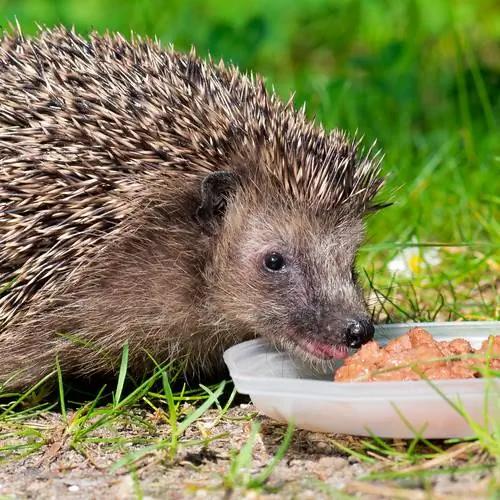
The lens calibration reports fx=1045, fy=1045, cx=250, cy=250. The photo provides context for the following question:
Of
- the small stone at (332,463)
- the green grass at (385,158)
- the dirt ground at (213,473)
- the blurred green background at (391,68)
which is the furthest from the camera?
the blurred green background at (391,68)

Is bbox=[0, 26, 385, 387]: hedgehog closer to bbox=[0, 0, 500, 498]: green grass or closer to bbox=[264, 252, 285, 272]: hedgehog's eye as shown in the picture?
bbox=[264, 252, 285, 272]: hedgehog's eye

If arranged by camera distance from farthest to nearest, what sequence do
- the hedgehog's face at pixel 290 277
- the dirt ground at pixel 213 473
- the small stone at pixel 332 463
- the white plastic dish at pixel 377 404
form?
the hedgehog's face at pixel 290 277
the small stone at pixel 332 463
the white plastic dish at pixel 377 404
the dirt ground at pixel 213 473

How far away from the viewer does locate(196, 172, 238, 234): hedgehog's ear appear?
4012 millimetres

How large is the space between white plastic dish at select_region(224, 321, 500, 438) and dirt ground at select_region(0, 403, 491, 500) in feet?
0.39

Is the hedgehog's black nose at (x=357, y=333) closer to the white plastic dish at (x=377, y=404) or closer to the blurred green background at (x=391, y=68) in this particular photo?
the white plastic dish at (x=377, y=404)

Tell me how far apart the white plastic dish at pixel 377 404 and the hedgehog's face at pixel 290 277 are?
0.42 m

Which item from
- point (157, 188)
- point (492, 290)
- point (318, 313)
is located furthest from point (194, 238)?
point (492, 290)

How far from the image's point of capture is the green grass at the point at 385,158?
3580mm

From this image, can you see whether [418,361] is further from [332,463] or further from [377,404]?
[332,463]

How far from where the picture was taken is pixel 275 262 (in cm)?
402

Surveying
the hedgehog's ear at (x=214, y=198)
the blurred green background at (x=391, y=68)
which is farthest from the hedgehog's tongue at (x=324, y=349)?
the blurred green background at (x=391, y=68)

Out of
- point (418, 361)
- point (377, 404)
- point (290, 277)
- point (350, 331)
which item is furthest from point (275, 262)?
point (377, 404)

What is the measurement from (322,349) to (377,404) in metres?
0.57

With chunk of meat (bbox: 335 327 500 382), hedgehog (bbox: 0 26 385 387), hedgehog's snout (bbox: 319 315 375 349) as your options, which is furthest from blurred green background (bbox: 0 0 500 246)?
chunk of meat (bbox: 335 327 500 382)
